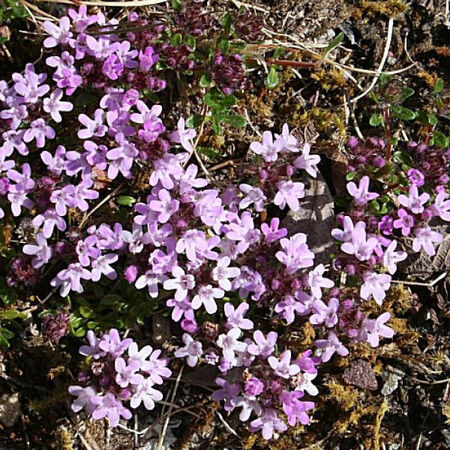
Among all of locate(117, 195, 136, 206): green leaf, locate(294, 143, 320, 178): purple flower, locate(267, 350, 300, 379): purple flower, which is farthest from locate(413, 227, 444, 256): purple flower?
locate(117, 195, 136, 206): green leaf

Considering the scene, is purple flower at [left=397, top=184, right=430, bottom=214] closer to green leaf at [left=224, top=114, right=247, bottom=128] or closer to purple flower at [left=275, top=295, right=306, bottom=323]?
purple flower at [left=275, top=295, right=306, bottom=323]

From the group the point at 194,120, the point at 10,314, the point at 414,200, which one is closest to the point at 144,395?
the point at 10,314

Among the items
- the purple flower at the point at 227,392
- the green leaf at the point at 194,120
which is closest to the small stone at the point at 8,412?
the purple flower at the point at 227,392

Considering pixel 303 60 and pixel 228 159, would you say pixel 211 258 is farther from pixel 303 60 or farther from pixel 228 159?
pixel 303 60

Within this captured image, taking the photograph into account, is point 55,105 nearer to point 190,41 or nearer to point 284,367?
point 190,41

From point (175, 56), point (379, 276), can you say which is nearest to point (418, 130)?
point (379, 276)

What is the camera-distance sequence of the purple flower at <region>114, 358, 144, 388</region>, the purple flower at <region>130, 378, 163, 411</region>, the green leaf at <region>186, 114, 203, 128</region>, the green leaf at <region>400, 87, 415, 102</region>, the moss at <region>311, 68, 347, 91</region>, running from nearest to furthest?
the purple flower at <region>114, 358, 144, 388</region> → the purple flower at <region>130, 378, 163, 411</region> → the green leaf at <region>186, 114, 203, 128</region> → the green leaf at <region>400, 87, 415, 102</region> → the moss at <region>311, 68, 347, 91</region>

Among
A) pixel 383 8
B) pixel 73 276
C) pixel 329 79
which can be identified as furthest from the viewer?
pixel 383 8
